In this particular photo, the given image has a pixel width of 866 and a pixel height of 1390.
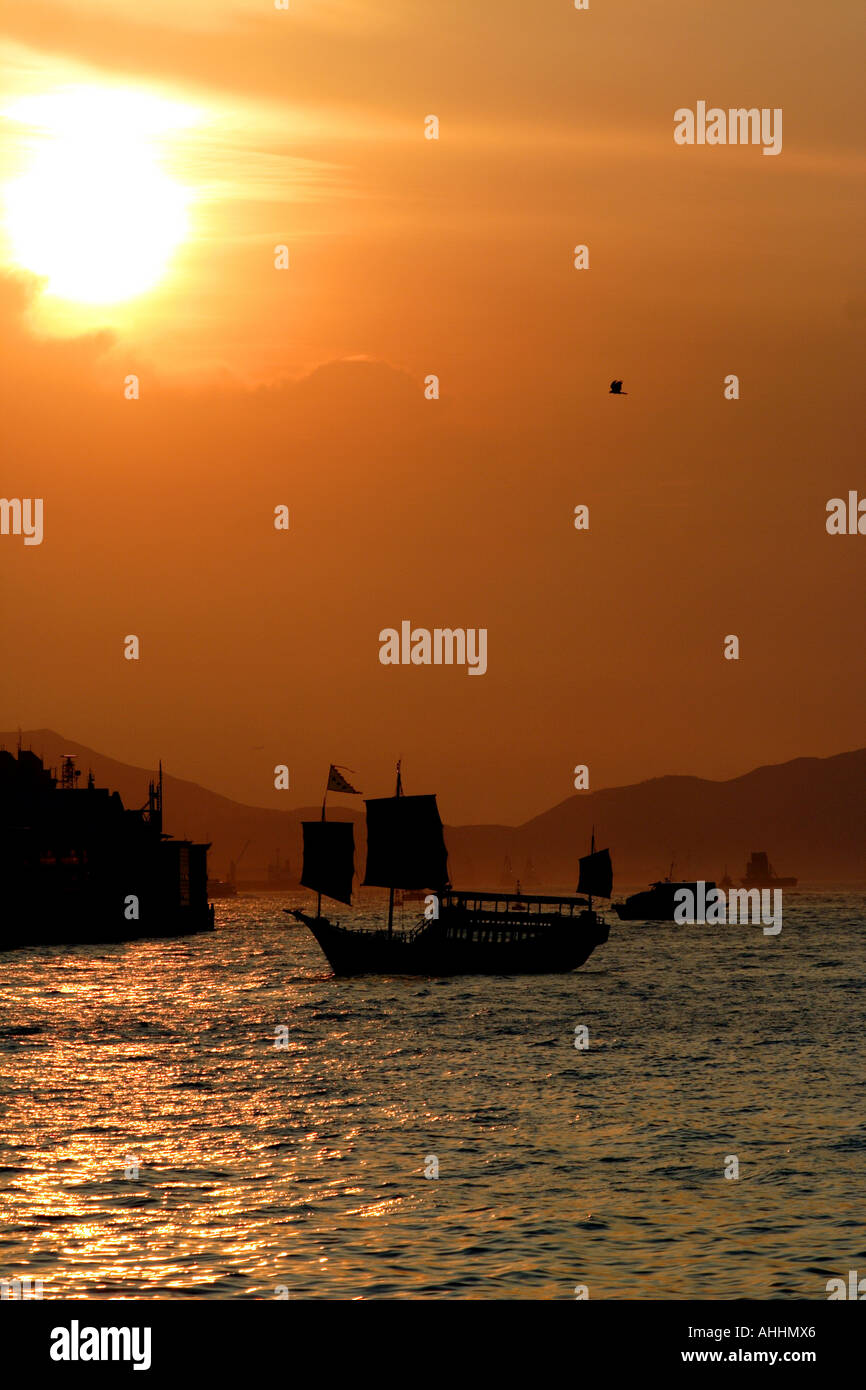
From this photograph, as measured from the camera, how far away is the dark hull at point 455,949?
412 ft

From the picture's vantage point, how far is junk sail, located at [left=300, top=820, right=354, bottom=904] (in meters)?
118

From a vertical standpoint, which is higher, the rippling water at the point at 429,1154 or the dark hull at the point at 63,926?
the dark hull at the point at 63,926

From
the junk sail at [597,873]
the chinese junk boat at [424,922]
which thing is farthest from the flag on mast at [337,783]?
the junk sail at [597,873]

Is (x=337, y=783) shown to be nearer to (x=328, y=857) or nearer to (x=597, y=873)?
(x=328, y=857)

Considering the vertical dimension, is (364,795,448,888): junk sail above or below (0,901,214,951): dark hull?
above

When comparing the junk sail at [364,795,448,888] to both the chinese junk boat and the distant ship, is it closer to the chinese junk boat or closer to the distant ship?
the chinese junk boat

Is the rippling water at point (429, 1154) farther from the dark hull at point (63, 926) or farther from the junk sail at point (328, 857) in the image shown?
the dark hull at point (63, 926)

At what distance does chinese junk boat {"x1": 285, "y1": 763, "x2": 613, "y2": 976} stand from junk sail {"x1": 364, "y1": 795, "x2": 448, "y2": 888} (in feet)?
0.25

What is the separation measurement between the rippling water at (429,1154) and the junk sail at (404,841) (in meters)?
29.3

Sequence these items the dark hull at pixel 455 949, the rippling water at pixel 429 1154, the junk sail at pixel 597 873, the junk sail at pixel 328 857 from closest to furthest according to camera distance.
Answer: the rippling water at pixel 429 1154
the junk sail at pixel 328 857
the dark hull at pixel 455 949
the junk sail at pixel 597 873

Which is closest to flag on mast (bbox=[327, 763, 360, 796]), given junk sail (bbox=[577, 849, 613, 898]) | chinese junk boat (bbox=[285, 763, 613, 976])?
chinese junk boat (bbox=[285, 763, 613, 976])

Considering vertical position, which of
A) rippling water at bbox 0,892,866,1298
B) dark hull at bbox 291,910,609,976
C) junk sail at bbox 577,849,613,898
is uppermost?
junk sail at bbox 577,849,613,898

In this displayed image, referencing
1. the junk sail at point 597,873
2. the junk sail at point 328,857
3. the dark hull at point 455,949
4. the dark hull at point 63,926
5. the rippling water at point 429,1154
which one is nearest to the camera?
the rippling water at point 429,1154

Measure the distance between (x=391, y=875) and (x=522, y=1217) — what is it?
289 feet
